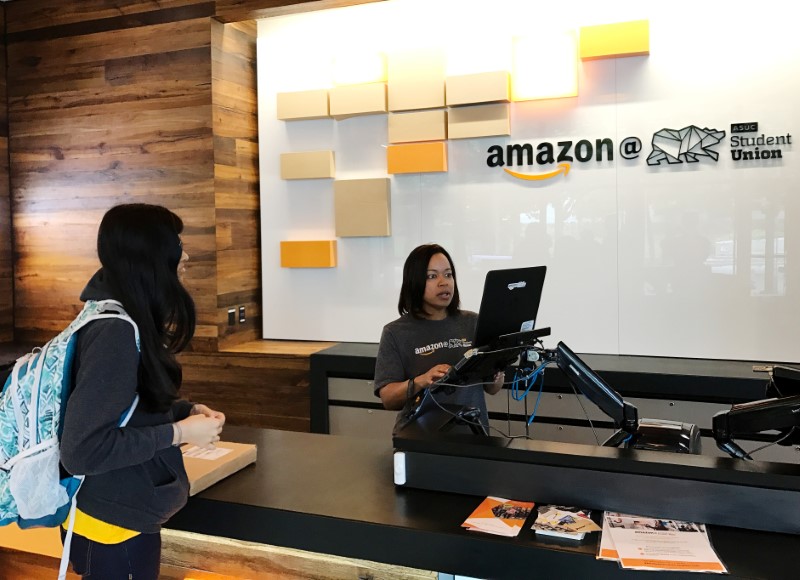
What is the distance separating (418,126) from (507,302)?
8.05 feet

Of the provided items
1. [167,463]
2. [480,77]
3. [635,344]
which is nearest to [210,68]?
[480,77]

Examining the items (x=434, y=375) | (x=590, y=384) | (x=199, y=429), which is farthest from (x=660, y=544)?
(x=199, y=429)

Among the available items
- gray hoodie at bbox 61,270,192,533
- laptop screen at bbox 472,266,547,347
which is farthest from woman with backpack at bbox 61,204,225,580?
laptop screen at bbox 472,266,547,347

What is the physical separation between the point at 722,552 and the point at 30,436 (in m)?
1.57

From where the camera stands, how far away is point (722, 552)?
1648mm

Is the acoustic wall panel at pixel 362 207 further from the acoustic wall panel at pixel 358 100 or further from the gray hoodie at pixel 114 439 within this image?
the gray hoodie at pixel 114 439

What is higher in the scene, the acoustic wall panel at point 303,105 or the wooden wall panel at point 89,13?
the wooden wall panel at point 89,13

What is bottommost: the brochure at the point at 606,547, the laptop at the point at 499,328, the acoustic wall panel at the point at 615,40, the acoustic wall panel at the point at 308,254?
the brochure at the point at 606,547

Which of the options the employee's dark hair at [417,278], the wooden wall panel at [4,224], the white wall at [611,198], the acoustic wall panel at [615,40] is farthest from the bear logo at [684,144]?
the wooden wall panel at [4,224]

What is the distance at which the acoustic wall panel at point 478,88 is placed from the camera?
4125 mm

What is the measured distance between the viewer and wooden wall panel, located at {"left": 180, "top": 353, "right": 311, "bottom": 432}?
4406 millimetres

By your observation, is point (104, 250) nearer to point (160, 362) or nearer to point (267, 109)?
point (160, 362)

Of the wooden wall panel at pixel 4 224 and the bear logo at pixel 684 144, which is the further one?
the wooden wall panel at pixel 4 224

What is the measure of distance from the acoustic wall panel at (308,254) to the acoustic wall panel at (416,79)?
0.95m
